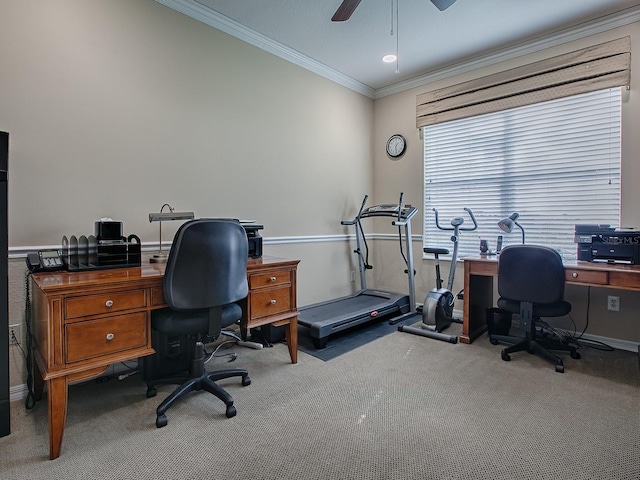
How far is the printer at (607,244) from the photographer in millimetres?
2705

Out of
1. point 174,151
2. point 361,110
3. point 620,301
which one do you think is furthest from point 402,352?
point 361,110

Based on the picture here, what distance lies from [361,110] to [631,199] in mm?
3002

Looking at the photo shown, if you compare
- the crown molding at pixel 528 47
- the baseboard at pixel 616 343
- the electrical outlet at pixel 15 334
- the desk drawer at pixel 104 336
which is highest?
the crown molding at pixel 528 47

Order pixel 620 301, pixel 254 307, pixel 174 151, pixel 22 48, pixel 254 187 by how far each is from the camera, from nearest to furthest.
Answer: pixel 22 48, pixel 254 307, pixel 174 151, pixel 620 301, pixel 254 187

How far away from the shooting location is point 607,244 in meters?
2.82

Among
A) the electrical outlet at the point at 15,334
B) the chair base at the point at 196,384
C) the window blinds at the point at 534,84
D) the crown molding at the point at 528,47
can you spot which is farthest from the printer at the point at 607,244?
the electrical outlet at the point at 15,334

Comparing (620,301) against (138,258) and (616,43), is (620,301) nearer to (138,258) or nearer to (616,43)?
(616,43)

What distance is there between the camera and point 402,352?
118 inches

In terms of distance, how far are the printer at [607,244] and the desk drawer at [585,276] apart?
0.32 meters

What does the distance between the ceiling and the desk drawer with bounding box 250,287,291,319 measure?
2.33 metres

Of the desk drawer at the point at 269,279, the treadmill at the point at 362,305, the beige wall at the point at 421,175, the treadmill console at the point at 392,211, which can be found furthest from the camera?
the treadmill console at the point at 392,211

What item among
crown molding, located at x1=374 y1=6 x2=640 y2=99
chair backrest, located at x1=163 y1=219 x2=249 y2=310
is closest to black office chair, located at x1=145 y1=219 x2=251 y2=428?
chair backrest, located at x1=163 y1=219 x2=249 y2=310

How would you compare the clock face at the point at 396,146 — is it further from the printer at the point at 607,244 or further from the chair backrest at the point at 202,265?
the chair backrest at the point at 202,265

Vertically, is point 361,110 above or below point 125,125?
above
